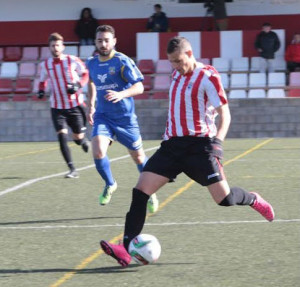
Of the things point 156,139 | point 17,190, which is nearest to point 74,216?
point 17,190

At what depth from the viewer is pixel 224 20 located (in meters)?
25.6

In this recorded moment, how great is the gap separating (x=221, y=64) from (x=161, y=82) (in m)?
1.54

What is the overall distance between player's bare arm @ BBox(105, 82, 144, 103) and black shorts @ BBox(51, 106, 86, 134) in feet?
11.6

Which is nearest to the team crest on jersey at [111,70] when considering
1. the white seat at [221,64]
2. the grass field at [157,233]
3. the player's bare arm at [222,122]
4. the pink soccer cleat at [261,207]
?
the grass field at [157,233]

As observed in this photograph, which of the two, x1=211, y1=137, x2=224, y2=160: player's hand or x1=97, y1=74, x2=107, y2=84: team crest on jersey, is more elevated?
x1=97, y1=74, x2=107, y2=84: team crest on jersey

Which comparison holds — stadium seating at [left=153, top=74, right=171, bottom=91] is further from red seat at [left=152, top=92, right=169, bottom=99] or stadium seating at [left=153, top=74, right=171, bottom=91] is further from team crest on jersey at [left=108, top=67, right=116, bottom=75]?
team crest on jersey at [left=108, top=67, right=116, bottom=75]

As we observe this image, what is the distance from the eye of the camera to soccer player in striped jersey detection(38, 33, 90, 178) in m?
13.4

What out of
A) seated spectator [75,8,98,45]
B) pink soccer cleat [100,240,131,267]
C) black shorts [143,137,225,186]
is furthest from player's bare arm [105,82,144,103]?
seated spectator [75,8,98,45]

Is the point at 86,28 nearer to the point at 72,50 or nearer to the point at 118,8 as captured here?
the point at 72,50

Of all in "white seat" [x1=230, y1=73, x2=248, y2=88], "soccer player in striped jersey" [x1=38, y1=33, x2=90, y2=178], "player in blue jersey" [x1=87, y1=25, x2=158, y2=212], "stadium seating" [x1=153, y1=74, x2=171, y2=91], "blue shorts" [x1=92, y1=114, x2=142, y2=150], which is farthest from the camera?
"stadium seating" [x1=153, y1=74, x2=171, y2=91]

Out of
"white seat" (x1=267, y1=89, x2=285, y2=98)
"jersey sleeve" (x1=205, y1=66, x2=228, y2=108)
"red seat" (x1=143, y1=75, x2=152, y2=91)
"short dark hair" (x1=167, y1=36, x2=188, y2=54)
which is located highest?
"short dark hair" (x1=167, y1=36, x2=188, y2=54)

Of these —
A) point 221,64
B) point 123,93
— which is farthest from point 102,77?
point 221,64

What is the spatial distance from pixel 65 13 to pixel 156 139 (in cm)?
587

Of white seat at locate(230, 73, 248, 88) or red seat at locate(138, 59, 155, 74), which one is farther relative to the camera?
red seat at locate(138, 59, 155, 74)
